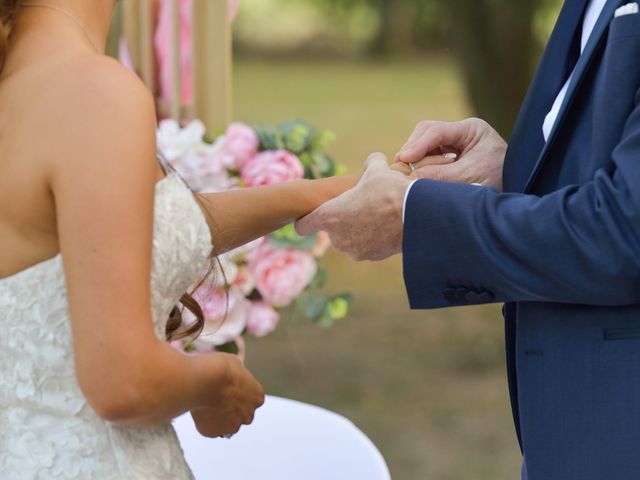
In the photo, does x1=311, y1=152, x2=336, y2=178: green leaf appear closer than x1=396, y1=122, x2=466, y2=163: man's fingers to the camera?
No

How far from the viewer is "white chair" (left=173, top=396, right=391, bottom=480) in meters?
2.46

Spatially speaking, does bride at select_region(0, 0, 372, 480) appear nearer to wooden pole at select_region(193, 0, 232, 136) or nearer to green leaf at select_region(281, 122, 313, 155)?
green leaf at select_region(281, 122, 313, 155)

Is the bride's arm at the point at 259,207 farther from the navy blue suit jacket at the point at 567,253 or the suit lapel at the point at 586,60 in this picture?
the suit lapel at the point at 586,60

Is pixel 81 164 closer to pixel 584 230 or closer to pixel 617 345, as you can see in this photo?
pixel 584 230

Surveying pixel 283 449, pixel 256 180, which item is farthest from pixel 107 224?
pixel 256 180

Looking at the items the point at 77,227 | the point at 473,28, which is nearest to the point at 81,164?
the point at 77,227

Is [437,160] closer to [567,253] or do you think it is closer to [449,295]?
[449,295]

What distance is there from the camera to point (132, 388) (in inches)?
56.6

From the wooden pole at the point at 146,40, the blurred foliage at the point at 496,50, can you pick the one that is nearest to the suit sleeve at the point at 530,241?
the wooden pole at the point at 146,40

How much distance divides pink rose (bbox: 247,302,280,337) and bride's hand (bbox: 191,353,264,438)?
1767mm

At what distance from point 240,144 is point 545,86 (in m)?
1.74

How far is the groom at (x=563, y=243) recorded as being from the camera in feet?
5.49

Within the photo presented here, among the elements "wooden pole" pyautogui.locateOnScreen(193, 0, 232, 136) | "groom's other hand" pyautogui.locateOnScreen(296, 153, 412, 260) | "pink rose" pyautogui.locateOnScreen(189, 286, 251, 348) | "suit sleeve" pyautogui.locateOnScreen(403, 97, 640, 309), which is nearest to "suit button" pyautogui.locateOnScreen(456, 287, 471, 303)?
Answer: "suit sleeve" pyautogui.locateOnScreen(403, 97, 640, 309)

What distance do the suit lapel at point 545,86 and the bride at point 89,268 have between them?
23.3 inches
